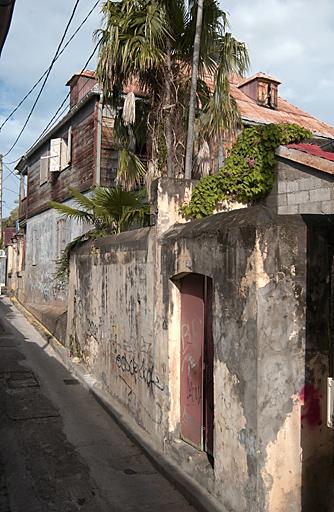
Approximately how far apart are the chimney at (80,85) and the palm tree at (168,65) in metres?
6.57

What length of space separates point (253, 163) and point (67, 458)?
17.0 ft

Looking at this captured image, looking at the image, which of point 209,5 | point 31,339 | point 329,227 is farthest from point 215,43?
point 31,339

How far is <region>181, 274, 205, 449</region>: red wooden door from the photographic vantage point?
17.3 feet

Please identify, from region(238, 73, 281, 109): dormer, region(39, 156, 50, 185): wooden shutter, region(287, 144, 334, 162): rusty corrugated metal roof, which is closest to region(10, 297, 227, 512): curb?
region(287, 144, 334, 162): rusty corrugated metal roof

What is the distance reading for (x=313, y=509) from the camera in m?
3.95

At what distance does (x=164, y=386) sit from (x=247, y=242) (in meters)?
2.58

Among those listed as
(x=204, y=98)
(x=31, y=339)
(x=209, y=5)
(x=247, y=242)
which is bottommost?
(x=31, y=339)

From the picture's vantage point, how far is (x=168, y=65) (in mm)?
9562

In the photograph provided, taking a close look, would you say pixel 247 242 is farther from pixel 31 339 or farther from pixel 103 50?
pixel 31 339

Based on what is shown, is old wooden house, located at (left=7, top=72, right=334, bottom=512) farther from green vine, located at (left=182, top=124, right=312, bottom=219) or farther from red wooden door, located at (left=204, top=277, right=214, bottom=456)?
green vine, located at (left=182, top=124, right=312, bottom=219)

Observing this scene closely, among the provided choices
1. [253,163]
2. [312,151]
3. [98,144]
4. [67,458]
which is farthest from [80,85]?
[67,458]

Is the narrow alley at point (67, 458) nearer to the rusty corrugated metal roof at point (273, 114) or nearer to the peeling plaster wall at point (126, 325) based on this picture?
the peeling plaster wall at point (126, 325)

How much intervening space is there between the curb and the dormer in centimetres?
1149

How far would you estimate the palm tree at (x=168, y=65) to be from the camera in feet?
29.7
